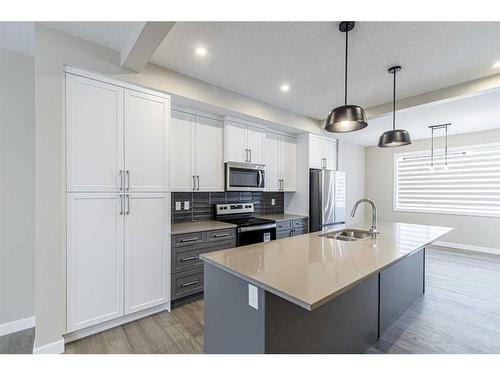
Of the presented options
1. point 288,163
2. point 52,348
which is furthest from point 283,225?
point 52,348

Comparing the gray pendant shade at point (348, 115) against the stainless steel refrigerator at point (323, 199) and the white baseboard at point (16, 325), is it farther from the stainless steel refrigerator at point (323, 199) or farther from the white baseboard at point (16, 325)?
the white baseboard at point (16, 325)

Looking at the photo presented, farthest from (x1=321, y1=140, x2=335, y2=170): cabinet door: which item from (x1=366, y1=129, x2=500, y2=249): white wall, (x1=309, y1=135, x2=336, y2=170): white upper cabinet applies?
(x1=366, y1=129, x2=500, y2=249): white wall

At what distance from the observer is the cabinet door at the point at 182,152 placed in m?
3.02

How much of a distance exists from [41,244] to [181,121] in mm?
1917

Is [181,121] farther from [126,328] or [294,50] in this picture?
[126,328]

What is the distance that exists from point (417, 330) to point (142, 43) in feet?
11.5

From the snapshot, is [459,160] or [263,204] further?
[459,160]

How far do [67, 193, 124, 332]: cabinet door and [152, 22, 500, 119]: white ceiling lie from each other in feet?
5.10

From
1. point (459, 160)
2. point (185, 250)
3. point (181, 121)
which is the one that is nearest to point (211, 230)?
point (185, 250)

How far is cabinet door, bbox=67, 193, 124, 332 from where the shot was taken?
202 centimetres

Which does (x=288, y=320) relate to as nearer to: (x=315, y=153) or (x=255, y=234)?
(x=255, y=234)

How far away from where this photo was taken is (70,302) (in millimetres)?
2008

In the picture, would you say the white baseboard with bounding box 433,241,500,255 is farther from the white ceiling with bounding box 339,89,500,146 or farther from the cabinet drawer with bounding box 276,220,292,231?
the cabinet drawer with bounding box 276,220,292,231

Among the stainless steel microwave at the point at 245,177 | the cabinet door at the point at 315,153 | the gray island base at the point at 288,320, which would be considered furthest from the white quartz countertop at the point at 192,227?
the cabinet door at the point at 315,153
